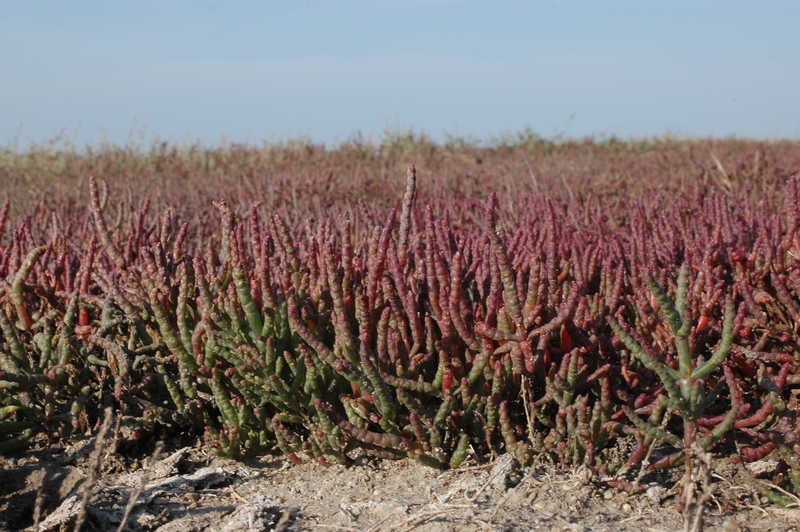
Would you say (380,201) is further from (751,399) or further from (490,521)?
(490,521)

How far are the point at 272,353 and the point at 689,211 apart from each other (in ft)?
10.3

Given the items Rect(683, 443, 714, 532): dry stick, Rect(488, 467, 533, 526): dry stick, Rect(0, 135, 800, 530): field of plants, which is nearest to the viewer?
Rect(683, 443, 714, 532): dry stick

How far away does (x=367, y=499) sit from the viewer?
2.20m

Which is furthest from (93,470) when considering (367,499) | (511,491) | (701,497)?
(701,497)

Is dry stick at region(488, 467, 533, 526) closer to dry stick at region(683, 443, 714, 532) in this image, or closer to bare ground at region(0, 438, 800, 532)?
bare ground at region(0, 438, 800, 532)

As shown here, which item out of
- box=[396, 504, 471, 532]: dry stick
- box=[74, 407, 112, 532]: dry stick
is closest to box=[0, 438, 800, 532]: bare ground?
box=[396, 504, 471, 532]: dry stick

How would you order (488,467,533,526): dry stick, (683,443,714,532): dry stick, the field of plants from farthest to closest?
1. the field of plants
2. (488,467,533,526): dry stick
3. (683,443,714,532): dry stick

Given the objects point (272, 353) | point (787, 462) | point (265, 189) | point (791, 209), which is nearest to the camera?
point (787, 462)

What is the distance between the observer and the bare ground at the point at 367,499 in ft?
6.70

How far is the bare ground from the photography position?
2.04 meters

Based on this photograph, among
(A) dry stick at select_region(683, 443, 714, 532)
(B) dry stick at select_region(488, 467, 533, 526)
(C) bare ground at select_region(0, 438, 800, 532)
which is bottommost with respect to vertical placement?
(C) bare ground at select_region(0, 438, 800, 532)

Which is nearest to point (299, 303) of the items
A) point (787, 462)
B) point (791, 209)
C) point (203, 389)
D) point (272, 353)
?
point (272, 353)

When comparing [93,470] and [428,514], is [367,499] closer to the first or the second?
[428,514]

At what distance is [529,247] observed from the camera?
2.85 meters
